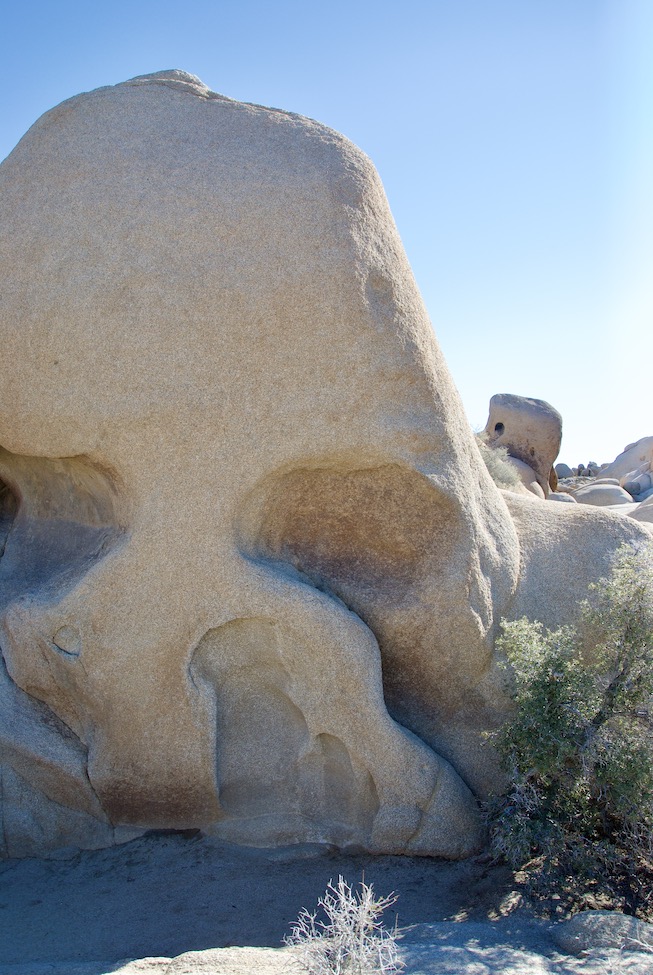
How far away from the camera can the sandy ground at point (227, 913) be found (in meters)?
3.10

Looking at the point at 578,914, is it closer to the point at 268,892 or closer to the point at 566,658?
the point at 566,658

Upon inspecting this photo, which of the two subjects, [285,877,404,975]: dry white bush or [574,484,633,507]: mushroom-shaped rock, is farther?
[574,484,633,507]: mushroom-shaped rock

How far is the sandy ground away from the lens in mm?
3102

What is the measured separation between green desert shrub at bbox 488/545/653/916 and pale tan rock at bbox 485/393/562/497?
11.9m

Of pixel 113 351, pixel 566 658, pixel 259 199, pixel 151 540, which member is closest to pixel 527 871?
pixel 566 658

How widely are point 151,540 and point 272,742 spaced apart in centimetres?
120

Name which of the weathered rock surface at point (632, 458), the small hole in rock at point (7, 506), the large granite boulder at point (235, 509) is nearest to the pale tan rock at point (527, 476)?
the weathered rock surface at point (632, 458)

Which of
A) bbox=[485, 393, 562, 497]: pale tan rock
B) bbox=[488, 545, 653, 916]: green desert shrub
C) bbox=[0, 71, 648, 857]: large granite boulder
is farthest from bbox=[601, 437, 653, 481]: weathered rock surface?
bbox=[488, 545, 653, 916]: green desert shrub

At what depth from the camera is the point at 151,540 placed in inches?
162

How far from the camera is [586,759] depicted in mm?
3652

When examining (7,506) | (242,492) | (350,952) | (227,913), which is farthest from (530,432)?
(350,952)

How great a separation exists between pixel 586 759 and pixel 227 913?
5.68 ft

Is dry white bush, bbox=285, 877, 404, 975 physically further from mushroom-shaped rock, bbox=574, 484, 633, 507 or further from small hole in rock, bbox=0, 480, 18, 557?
mushroom-shaped rock, bbox=574, 484, 633, 507

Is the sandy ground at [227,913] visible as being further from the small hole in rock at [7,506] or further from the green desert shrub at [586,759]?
the small hole in rock at [7,506]
